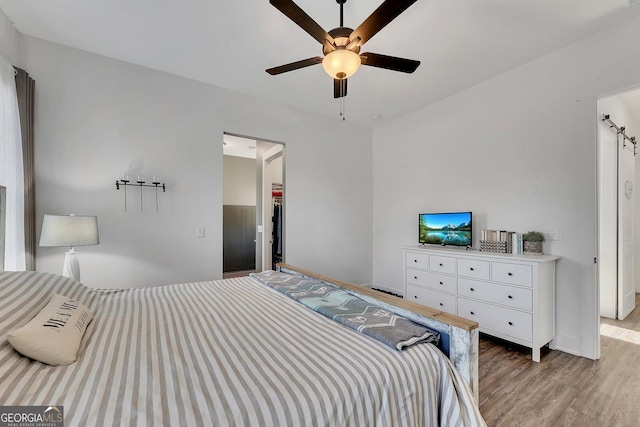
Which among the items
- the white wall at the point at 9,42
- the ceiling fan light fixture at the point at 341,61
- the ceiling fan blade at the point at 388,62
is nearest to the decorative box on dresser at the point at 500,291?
the ceiling fan blade at the point at 388,62

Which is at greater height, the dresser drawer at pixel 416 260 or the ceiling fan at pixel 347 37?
the ceiling fan at pixel 347 37

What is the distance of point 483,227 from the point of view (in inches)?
123

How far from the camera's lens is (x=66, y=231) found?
1981 mm

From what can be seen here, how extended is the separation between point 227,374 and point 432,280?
9.32 ft

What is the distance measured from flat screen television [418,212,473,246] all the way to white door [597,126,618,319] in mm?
1596

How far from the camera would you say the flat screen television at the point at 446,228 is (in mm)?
3170

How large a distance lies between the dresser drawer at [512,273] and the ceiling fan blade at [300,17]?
2467mm

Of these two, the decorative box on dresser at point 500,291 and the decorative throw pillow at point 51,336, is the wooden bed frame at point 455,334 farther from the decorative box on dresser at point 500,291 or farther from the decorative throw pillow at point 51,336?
the decorative box on dresser at point 500,291

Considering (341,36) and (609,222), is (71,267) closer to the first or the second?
(341,36)

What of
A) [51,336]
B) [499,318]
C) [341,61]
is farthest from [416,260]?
[51,336]

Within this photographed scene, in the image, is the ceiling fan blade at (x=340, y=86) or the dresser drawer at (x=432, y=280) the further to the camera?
the dresser drawer at (x=432, y=280)

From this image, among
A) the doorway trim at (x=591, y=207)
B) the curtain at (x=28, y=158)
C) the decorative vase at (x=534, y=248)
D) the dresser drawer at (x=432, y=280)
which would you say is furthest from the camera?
the dresser drawer at (x=432, y=280)

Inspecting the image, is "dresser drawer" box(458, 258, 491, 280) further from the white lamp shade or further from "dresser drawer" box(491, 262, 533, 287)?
the white lamp shade

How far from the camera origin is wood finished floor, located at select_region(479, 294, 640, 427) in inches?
66.5
